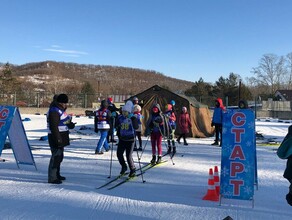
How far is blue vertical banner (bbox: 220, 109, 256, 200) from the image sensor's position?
20.0ft

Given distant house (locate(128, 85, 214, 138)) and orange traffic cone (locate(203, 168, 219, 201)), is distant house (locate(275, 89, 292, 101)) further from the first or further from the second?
orange traffic cone (locate(203, 168, 219, 201))

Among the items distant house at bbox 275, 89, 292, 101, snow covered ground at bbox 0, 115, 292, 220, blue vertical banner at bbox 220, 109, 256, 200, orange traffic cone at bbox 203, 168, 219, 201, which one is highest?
distant house at bbox 275, 89, 292, 101

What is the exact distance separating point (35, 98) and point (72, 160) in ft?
147

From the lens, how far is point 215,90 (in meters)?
66.7

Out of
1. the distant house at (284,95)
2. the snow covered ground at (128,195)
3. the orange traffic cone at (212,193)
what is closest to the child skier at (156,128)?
the snow covered ground at (128,195)

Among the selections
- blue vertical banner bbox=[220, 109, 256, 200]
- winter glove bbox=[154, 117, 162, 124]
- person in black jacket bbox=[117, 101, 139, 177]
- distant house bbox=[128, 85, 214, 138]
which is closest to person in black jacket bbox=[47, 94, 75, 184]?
person in black jacket bbox=[117, 101, 139, 177]

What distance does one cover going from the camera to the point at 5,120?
855 cm

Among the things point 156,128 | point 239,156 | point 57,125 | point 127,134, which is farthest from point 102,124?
point 239,156

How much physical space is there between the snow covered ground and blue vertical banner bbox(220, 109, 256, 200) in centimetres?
30

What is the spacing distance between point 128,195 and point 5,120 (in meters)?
3.83

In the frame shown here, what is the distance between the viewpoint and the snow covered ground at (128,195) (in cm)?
564

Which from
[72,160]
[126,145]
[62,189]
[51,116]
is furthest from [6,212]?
[72,160]

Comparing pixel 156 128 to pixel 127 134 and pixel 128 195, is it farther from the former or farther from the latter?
pixel 128 195

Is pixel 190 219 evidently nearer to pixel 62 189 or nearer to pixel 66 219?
pixel 66 219
